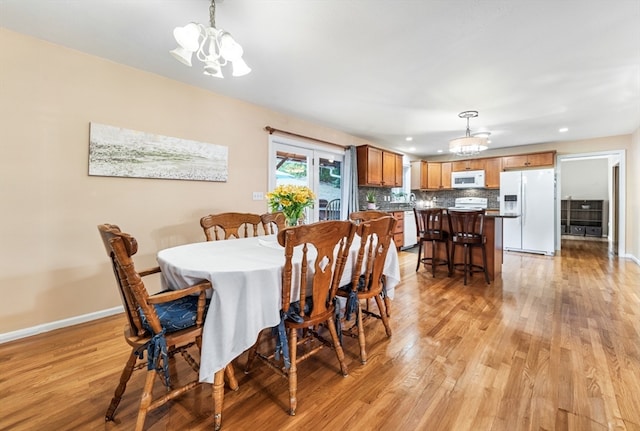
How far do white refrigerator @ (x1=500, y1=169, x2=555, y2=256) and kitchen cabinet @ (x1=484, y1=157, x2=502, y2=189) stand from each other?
294 mm

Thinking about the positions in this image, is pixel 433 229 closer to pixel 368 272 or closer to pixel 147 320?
pixel 368 272

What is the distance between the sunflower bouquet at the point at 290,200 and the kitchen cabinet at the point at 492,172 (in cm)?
594

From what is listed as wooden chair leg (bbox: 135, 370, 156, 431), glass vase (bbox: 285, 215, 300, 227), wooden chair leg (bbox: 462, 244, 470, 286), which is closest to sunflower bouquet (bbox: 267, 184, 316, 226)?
glass vase (bbox: 285, 215, 300, 227)

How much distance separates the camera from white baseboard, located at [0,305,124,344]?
7.02 feet

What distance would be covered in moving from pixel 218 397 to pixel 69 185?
7.45 feet

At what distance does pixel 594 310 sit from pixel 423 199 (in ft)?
17.3

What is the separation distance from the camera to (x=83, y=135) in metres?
2.42

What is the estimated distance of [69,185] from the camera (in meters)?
2.37

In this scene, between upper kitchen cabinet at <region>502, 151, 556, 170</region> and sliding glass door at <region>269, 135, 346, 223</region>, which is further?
upper kitchen cabinet at <region>502, 151, 556, 170</region>

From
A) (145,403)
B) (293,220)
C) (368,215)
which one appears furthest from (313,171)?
(145,403)

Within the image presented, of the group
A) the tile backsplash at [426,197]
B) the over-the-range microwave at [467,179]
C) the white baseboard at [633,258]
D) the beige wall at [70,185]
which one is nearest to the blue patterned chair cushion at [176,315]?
the beige wall at [70,185]

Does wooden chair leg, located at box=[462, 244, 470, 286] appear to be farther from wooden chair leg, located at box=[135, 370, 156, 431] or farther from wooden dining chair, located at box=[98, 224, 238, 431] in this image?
wooden chair leg, located at box=[135, 370, 156, 431]

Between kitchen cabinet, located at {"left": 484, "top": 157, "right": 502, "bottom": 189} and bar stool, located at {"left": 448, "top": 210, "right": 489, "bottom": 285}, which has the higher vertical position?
kitchen cabinet, located at {"left": 484, "top": 157, "right": 502, "bottom": 189}

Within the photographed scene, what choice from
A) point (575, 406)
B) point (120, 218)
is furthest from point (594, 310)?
point (120, 218)
